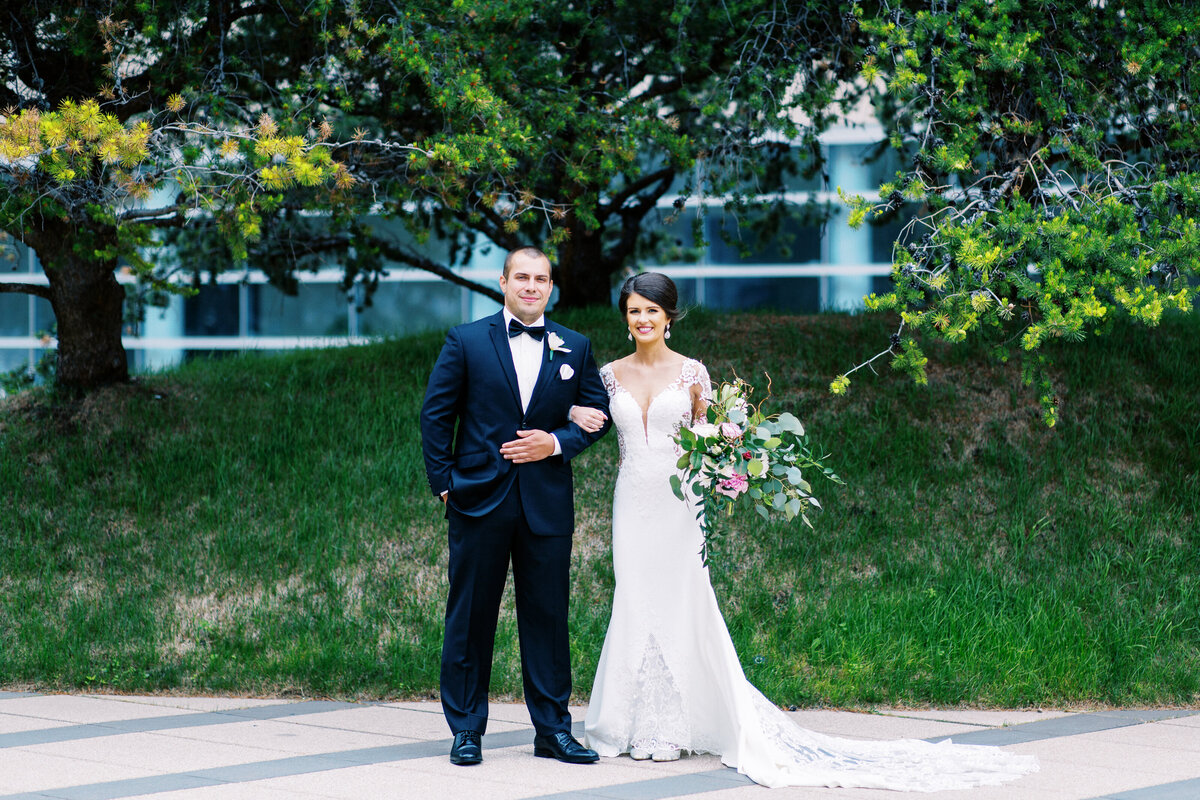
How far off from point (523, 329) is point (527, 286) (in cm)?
19

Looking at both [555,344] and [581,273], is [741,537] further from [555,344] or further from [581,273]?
[581,273]

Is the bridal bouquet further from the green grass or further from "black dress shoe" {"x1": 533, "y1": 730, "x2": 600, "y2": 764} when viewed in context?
the green grass

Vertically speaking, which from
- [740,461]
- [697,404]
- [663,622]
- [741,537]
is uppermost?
[697,404]

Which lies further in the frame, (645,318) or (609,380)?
(609,380)

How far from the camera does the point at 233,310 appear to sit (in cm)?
2166

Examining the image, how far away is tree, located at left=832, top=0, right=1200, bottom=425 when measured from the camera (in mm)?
6840

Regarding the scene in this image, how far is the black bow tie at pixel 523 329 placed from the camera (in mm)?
5238

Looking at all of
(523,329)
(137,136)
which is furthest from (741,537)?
(137,136)

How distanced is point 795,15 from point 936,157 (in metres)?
2.70

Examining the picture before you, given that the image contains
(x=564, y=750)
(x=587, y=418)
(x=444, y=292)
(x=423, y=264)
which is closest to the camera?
(x=564, y=750)

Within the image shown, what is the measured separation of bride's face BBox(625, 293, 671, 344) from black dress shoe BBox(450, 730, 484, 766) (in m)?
1.86

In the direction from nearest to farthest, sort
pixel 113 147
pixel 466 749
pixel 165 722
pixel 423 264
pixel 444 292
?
pixel 466 749
pixel 165 722
pixel 113 147
pixel 423 264
pixel 444 292

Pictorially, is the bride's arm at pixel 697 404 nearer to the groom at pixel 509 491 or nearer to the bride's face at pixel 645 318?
the bride's face at pixel 645 318

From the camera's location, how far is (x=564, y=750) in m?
5.14
